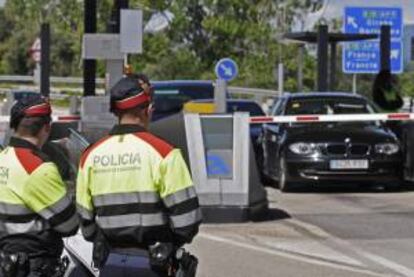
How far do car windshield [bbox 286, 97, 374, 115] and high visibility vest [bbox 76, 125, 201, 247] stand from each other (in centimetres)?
1283

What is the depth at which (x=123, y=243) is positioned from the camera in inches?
199

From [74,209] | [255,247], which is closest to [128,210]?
[74,209]

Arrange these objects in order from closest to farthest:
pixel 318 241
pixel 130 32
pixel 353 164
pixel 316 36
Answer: pixel 318 241 → pixel 353 164 → pixel 130 32 → pixel 316 36

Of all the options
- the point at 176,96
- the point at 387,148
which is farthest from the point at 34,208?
the point at 176,96

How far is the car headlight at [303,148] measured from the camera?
16.1 m

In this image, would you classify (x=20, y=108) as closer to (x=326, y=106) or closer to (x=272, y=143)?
(x=272, y=143)

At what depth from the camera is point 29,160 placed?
17.9 ft

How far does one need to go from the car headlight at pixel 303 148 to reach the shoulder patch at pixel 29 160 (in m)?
10.8

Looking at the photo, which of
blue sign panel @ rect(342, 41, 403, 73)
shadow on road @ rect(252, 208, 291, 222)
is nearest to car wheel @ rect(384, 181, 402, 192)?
shadow on road @ rect(252, 208, 291, 222)

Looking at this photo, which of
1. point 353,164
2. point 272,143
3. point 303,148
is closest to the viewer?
point 353,164

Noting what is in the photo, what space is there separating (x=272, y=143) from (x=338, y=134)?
4.47ft

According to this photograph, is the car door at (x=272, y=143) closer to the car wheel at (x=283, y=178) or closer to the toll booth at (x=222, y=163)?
the car wheel at (x=283, y=178)

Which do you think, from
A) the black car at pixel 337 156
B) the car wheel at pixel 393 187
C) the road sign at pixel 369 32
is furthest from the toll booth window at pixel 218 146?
the road sign at pixel 369 32

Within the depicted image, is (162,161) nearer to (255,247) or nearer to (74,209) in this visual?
(74,209)
